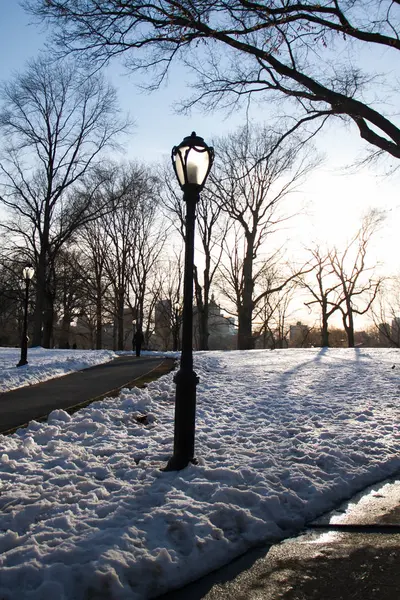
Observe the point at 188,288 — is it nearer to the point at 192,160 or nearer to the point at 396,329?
the point at 192,160

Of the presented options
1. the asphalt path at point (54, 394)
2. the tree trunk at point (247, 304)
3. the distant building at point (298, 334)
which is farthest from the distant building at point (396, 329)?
the asphalt path at point (54, 394)

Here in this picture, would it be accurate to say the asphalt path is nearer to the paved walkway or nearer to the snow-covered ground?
the snow-covered ground

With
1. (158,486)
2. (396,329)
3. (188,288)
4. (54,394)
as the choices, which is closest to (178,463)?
(158,486)

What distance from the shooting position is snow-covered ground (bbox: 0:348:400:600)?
2650mm

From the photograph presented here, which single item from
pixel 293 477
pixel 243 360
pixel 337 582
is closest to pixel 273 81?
pixel 293 477

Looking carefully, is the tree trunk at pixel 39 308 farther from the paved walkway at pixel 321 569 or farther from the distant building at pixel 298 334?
the distant building at pixel 298 334

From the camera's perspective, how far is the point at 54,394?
29.9ft

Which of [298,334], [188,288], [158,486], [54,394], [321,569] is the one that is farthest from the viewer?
[298,334]

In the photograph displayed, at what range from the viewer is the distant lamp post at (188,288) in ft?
14.9

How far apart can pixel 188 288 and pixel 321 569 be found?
2959mm

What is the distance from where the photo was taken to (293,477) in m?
4.24

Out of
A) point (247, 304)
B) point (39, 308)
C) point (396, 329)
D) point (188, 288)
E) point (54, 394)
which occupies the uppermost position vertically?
point (396, 329)

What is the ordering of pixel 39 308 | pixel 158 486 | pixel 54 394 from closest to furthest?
pixel 158 486, pixel 54 394, pixel 39 308

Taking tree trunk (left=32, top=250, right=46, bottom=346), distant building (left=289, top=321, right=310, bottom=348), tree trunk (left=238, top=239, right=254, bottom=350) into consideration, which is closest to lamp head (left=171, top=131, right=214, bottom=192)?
tree trunk (left=238, top=239, right=254, bottom=350)
